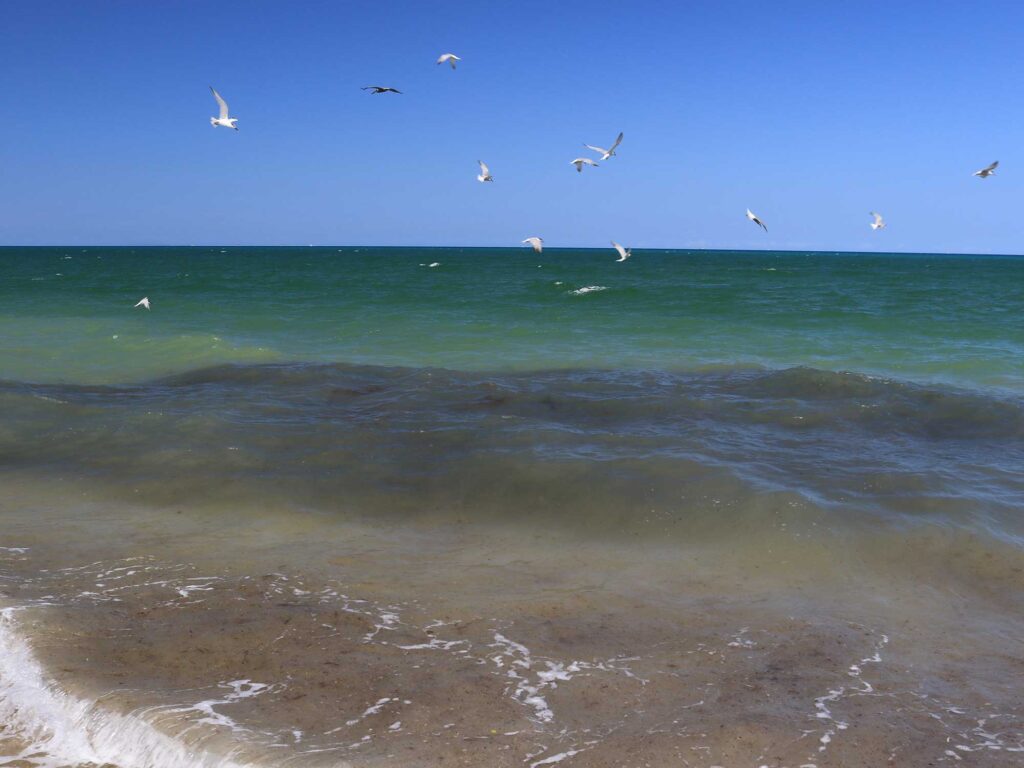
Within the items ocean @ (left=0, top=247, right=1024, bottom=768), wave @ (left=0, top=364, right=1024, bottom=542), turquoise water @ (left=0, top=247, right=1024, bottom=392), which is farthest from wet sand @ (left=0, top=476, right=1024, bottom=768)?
turquoise water @ (left=0, top=247, right=1024, bottom=392)

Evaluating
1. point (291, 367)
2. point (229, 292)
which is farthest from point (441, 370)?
point (229, 292)

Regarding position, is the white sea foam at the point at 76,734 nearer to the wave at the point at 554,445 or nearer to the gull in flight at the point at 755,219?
the wave at the point at 554,445

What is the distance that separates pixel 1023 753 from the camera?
4.20 metres

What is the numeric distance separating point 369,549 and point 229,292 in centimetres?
3376

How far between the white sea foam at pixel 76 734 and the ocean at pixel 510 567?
0.02 m

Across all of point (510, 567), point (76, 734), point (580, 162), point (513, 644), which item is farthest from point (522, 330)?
point (76, 734)

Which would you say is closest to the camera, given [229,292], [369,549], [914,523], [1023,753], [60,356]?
[1023,753]

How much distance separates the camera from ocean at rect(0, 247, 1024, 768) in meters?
4.29

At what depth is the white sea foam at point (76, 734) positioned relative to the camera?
3928mm

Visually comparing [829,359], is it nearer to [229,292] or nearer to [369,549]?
[369,549]

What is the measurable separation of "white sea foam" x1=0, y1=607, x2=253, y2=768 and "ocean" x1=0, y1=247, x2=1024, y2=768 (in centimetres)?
2

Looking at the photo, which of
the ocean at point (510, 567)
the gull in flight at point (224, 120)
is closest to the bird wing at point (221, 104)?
the gull in flight at point (224, 120)

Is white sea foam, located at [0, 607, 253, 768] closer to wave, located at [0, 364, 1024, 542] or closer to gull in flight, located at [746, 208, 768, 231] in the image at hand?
wave, located at [0, 364, 1024, 542]

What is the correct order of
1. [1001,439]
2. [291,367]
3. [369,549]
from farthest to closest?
[291,367], [1001,439], [369,549]
